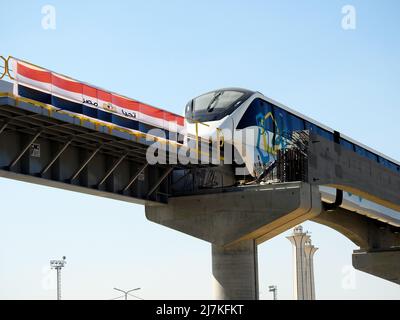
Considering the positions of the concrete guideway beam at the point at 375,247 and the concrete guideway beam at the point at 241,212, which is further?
the concrete guideway beam at the point at 375,247

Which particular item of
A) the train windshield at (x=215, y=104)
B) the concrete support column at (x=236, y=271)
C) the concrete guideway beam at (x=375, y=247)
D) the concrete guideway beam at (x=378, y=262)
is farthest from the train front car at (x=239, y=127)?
the concrete guideway beam at (x=378, y=262)

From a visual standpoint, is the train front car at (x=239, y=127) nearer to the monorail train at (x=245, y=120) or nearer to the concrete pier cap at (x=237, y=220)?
the monorail train at (x=245, y=120)

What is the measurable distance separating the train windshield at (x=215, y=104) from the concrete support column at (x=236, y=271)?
5.39m

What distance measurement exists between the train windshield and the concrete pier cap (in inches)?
129

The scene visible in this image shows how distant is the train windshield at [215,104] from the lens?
34.4 m

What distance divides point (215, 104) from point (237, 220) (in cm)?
503

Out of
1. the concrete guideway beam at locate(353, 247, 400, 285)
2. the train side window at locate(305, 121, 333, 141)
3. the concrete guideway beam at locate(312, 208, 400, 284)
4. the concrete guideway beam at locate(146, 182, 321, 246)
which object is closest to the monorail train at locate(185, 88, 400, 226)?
the concrete guideway beam at locate(146, 182, 321, 246)

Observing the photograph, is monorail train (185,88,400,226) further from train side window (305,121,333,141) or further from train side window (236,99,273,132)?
train side window (305,121,333,141)

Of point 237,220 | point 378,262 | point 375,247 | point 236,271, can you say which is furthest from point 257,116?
point 378,262

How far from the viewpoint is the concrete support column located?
33719 mm

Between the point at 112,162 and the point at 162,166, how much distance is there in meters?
2.86

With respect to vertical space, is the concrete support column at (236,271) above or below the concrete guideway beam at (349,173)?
below
